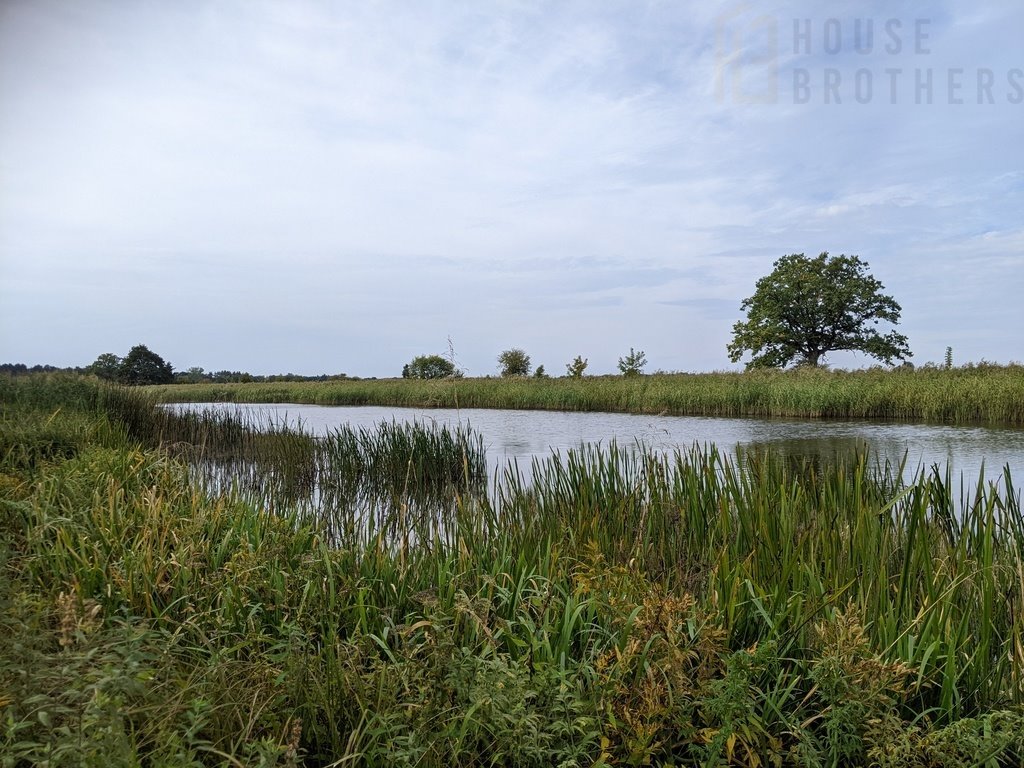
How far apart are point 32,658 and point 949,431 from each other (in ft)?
51.7

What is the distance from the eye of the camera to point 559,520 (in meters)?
4.15

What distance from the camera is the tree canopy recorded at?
3591cm

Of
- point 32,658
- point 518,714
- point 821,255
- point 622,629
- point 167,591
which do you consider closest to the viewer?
point 32,658

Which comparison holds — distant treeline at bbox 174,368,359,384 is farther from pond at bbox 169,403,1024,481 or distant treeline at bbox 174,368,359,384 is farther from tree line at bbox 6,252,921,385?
pond at bbox 169,403,1024,481

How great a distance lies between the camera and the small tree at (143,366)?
40644mm

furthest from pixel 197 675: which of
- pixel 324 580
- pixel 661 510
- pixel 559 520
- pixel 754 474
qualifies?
pixel 754 474

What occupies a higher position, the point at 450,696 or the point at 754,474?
the point at 754,474

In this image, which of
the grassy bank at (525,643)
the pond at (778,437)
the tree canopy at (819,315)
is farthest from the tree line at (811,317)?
the grassy bank at (525,643)

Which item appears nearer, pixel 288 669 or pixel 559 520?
pixel 288 669

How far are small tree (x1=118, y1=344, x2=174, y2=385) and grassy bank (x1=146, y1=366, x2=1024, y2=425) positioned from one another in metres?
20.8

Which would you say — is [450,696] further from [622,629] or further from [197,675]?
[197,675]

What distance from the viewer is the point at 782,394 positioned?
19484mm

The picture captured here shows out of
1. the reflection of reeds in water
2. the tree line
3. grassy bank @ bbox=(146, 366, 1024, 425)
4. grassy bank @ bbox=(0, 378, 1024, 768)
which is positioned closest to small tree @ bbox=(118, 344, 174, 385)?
the tree line

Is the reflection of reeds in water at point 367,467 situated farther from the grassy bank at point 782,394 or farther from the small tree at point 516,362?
the small tree at point 516,362
